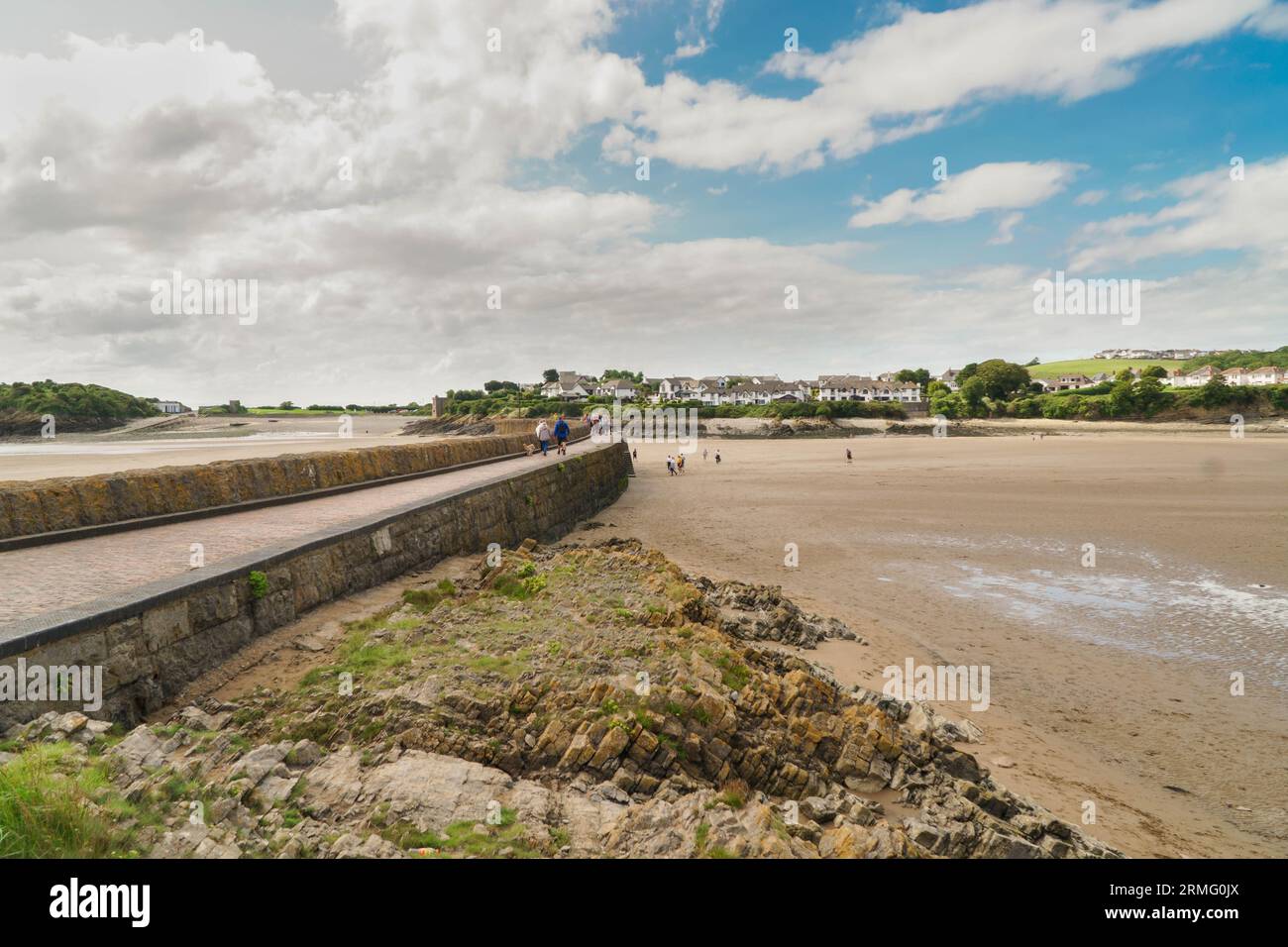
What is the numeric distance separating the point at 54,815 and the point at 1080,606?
12.8 m

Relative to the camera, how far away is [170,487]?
9.05m

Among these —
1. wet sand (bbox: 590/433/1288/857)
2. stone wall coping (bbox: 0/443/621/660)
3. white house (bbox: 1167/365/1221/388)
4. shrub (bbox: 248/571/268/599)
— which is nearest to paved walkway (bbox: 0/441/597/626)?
stone wall coping (bbox: 0/443/621/660)

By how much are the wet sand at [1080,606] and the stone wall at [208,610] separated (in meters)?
5.90

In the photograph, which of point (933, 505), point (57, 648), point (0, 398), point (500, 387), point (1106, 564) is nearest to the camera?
point (57, 648)

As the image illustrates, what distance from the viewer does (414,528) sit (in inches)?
361

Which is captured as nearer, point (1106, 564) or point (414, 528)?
point (414, 528)

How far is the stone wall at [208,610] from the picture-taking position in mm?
3986

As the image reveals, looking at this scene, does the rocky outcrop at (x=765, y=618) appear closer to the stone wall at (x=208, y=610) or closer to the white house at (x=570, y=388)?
the stone wall at (x=208, y=610)

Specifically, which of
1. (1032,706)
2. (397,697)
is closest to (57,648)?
(397,697)

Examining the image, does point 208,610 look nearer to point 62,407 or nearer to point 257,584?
point 257,584

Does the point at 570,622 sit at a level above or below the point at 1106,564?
above

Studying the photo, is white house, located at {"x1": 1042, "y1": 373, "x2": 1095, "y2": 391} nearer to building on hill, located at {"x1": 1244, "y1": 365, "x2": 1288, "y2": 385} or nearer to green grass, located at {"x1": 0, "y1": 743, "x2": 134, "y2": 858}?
building on hill, located at {"x1": 1244, "y1": 365, "x2": 1288, "y2": 385}

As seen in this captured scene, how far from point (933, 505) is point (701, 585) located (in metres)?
14.2

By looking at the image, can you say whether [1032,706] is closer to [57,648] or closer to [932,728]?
[932,728]
